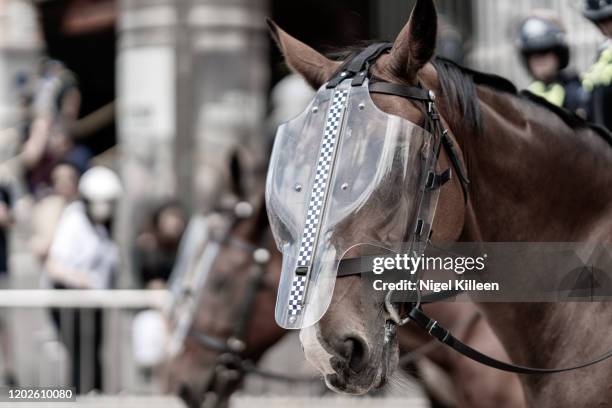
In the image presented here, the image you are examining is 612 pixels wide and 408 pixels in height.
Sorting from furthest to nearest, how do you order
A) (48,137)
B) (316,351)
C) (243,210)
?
(48,137) < (243,210) < (316,351)

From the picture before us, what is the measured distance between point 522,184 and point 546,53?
249 cm

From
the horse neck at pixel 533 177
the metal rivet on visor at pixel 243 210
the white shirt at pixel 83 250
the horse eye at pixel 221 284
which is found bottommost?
the white shirt at pixel 83 250

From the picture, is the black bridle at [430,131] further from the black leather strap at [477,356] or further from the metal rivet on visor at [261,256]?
the metal rivet on visor at [261,256]

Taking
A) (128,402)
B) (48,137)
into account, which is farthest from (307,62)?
(48,137)

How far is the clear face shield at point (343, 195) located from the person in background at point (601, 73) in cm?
119

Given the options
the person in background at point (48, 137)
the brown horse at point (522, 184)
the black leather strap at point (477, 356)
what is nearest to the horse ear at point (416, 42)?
the brown horse at point (522, 184)

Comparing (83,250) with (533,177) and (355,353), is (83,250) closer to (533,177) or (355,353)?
(533,177)

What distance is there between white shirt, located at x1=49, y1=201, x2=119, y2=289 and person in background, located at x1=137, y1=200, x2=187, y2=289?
0.27 metres

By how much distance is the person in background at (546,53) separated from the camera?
5714mm

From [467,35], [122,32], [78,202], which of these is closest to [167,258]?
[78,202]

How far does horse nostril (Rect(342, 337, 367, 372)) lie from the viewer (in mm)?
3260

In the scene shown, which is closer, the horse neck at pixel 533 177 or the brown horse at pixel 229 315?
the horse neck at pixel 533 177

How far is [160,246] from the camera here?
30.3 feet

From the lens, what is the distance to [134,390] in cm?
867
